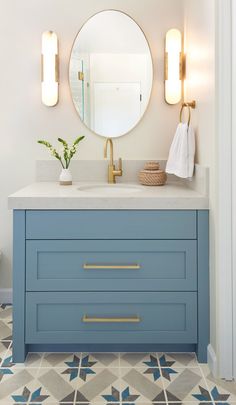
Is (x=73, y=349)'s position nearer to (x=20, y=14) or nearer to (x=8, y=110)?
(x=8, y=110)

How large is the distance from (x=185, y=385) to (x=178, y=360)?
21 cm

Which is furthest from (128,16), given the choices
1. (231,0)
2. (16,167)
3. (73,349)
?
(73,349)

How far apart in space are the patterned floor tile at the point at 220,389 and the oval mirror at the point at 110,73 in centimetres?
151

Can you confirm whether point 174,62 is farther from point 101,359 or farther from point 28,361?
point 28,361

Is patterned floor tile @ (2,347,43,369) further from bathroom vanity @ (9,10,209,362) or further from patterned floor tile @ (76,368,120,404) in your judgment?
patterned floor tile @ (76,368,120,404)

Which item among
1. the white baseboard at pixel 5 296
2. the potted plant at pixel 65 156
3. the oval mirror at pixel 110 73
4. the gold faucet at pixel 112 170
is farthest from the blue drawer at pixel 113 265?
the oval mirror at pixel 110 73

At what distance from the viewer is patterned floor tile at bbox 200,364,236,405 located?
1.63 metres

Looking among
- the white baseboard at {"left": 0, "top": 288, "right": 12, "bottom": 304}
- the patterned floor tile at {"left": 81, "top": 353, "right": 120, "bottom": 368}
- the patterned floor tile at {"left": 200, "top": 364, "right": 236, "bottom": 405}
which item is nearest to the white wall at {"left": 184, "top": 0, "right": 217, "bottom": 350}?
the patterned floor tile at {"left": 200, "top": 364, "right": 236, "bottom": 405}

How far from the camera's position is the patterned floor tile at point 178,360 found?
1.90m

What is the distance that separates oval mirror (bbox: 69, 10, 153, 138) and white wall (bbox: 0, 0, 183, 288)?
50mm

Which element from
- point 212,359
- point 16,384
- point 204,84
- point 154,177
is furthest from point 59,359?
point 204,84

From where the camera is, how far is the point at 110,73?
8.32 feet

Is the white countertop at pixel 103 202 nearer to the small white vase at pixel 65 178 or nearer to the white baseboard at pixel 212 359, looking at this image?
the small white vase at pixel 65 178

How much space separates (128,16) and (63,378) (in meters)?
2.11
